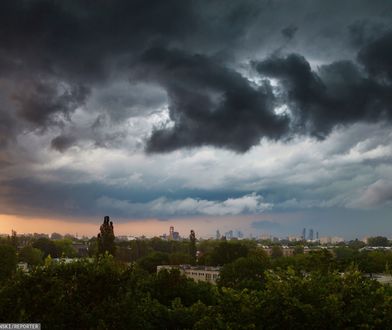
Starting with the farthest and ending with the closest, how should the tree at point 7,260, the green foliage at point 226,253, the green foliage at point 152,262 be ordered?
the green foliage at point 226,253
the green foliage at point 152,262
the tree at point 7,260

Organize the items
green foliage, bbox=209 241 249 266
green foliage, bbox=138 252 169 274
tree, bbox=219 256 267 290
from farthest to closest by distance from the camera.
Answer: green foliage, bbox=209 241 249 266, green foliage, bbox=138 252 169 274, tree, bbox=219 256 267 290

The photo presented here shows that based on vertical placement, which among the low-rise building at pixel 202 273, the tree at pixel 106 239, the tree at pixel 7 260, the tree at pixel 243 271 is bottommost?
the low-rise building at pixel 202 273

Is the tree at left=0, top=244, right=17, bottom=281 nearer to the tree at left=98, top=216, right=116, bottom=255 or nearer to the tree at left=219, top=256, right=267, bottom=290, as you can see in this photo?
the tree at left=98, top=216, right=116, bottom=255

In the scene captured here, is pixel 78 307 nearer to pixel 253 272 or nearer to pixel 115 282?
pixel 115 282

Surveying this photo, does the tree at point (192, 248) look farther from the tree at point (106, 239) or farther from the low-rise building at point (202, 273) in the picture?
the tree at point (106, 239)

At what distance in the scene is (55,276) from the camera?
31.8 meters

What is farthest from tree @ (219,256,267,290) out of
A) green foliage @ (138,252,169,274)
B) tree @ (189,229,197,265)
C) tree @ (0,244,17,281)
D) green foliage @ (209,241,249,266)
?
tree @ (189,229,197,265)

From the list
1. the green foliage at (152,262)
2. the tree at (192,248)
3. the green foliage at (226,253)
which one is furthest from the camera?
the tree at (192,248)

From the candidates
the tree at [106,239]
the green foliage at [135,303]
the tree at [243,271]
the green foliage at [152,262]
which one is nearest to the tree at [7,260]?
the tree at [106,239]

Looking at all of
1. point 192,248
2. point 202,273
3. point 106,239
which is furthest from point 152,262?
point 106,239

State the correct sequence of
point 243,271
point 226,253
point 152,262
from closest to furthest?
1. point 243,271
2. point 152,262
3. point 226,253

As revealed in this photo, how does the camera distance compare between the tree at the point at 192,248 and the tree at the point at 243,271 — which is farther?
the tree at the point at 192,248

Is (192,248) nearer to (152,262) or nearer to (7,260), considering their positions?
(152,262)

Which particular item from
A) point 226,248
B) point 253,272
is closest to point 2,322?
point 253,272
